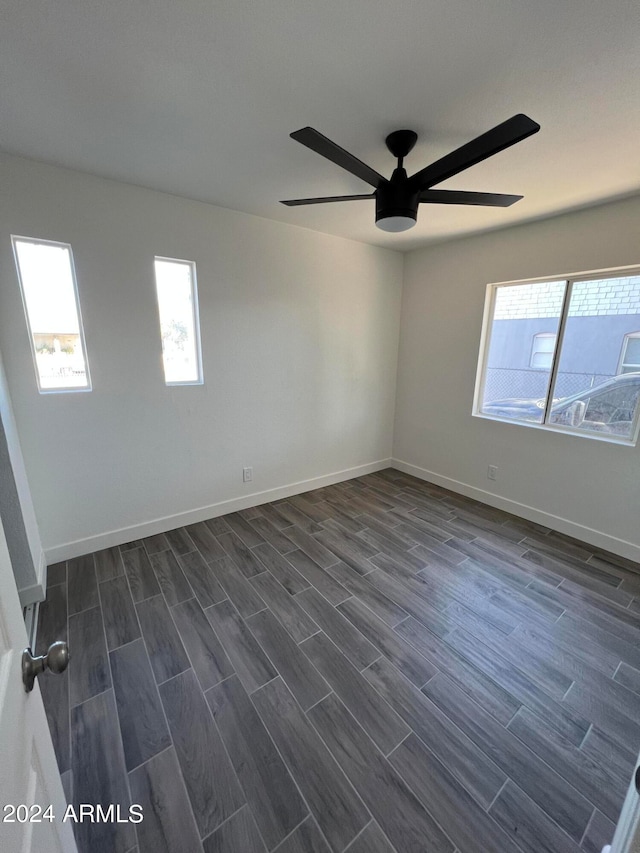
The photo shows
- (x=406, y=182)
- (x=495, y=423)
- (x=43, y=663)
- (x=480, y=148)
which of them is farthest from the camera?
(x=495, y=423)

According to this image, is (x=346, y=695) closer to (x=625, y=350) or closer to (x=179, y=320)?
(x=179, y=320)

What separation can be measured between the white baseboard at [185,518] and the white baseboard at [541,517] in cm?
Result: 86

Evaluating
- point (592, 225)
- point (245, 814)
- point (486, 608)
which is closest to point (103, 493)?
point (245, 814)

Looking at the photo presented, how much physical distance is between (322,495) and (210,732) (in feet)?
7.59

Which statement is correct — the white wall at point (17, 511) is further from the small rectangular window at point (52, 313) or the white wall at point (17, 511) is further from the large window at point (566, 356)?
the large window at point (566, 356)

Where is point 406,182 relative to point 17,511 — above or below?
above

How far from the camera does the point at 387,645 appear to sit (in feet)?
5.82

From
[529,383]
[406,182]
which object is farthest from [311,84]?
[529,383]

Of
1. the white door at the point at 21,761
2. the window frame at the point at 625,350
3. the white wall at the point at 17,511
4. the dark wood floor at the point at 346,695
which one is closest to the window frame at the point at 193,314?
the white wall at the point at 17,511

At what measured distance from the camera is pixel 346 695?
1.51 m

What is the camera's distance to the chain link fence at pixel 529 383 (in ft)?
8.92

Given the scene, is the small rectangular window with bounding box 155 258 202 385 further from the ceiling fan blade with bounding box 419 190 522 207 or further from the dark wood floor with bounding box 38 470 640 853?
the ceiling fan blade with bounding box 419 190 522 207

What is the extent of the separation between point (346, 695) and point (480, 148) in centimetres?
233

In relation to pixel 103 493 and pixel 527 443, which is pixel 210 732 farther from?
pixel 527 443
